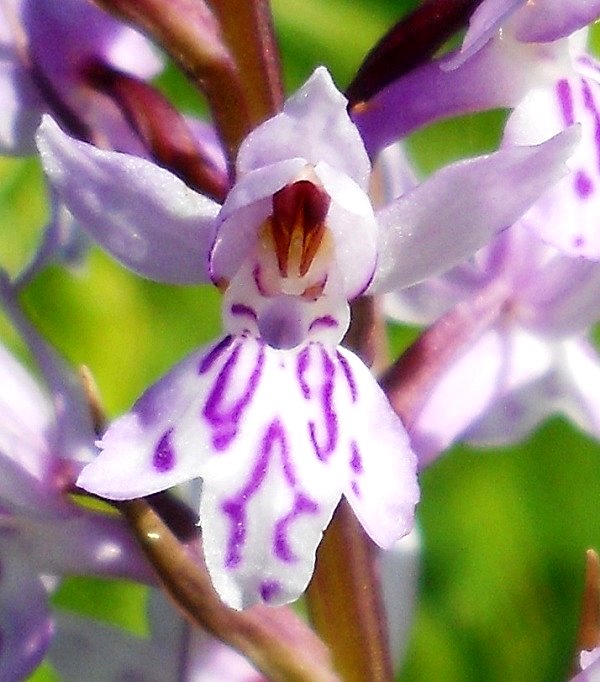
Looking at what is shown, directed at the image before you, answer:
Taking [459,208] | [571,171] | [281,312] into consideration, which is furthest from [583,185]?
[281,312]

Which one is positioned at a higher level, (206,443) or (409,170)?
(206,443)

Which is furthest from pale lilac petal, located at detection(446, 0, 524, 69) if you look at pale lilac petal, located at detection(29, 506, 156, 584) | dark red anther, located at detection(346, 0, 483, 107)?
pale lilac petal, located at detection(29, 506, 156, 584)

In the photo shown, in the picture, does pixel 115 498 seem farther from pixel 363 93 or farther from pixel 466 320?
pixel 466 320

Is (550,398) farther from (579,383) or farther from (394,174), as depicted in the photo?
(394,174)

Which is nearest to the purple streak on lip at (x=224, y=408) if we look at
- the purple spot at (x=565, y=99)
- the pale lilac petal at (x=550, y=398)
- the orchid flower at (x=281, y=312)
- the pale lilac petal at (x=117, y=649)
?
the orchid flower at (x=281, y=312)

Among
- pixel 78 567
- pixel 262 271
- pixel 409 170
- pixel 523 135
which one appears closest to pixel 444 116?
pixel 523 135

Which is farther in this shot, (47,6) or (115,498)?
(47,6)

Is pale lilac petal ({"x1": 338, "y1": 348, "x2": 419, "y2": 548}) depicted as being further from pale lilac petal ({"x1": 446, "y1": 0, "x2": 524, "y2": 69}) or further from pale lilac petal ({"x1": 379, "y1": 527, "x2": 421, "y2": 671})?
pale lilac petal ({"x1": 379, "y1": 527, "x2": 421, "y2": 671})
